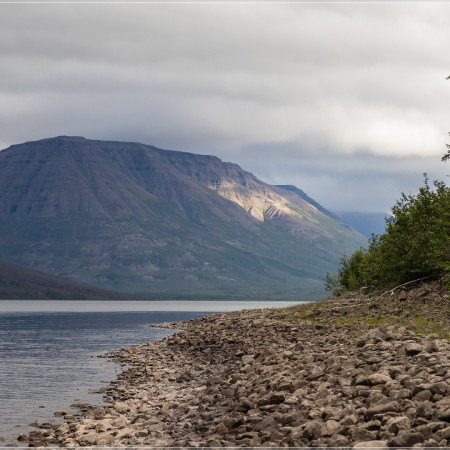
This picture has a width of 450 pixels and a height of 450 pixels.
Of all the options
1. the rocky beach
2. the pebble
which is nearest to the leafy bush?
the rocky beach

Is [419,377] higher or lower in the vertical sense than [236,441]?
higher

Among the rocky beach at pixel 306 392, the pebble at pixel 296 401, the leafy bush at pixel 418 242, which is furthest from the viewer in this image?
the leafy bush at pixel 418 242

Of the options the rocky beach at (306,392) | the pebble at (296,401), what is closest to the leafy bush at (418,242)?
the rocky beach at (306,392)

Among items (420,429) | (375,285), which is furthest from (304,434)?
(375,285)

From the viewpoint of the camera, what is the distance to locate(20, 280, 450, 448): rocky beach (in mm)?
20344

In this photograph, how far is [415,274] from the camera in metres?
60.3

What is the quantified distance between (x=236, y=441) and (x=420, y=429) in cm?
674

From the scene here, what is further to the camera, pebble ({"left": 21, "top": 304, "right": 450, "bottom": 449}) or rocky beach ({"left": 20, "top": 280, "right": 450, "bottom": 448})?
rocky beach ({"left": 20, "top": 280, "right": 450, "bottom": 448})

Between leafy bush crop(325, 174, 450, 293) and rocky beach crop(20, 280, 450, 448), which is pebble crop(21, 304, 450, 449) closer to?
rocky beach crop(20, 280, 450, 448)

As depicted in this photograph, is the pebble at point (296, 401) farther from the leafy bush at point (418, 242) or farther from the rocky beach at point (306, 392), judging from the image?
the leafy bush at point (418, 242)

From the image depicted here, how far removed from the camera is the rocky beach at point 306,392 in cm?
2034

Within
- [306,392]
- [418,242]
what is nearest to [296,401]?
[306,392]

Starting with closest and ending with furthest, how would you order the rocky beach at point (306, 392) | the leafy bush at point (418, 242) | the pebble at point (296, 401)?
the pebble at point (296, 401), the rocky beach at point (306, 392), the leafy bush at point (418, 242)

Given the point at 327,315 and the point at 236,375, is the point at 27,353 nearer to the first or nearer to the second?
the point at 327,315
